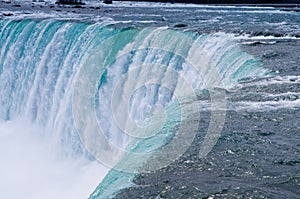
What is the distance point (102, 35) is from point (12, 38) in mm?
5648

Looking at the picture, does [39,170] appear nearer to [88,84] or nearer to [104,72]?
[88,84]

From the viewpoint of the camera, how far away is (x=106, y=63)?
50.9ft

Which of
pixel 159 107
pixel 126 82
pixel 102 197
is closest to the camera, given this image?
pixel 102 197

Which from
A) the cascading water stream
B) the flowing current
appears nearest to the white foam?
the flowing current

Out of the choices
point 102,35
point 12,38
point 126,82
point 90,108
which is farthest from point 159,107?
point 12,38

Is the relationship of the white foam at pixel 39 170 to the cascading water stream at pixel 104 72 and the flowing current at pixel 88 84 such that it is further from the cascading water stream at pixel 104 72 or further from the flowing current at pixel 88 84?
the cascading water stream at pixel 104 72

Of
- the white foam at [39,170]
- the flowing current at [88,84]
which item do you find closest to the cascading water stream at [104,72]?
the flowing current at [88,84]

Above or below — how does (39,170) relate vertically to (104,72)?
below

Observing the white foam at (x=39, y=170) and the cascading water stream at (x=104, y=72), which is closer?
the white foam at (x=39, y=170)

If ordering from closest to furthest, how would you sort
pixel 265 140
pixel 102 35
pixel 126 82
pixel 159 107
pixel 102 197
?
pixel 102 197, pixel 265 140, pixel 159 107, pixel 126 82, pixel 102 35

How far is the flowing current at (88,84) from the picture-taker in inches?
519

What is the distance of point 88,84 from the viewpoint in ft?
50.9

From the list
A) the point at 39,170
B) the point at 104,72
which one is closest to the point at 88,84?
the point at 104,72

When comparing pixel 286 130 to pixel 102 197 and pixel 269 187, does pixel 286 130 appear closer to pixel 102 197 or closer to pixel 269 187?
pixel 269 187
